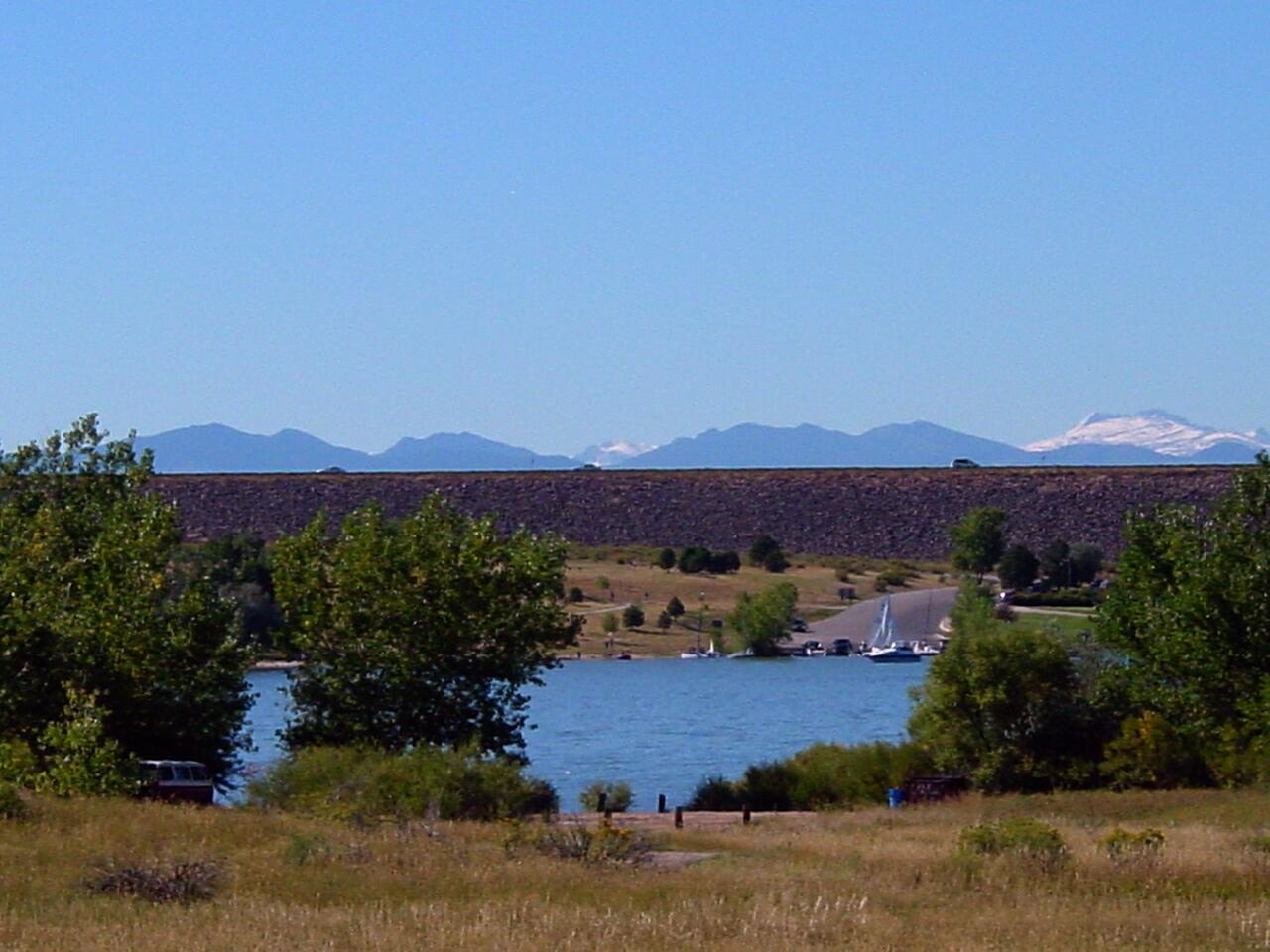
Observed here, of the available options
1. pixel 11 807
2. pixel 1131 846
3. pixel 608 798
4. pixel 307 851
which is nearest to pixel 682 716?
pixel 608 798

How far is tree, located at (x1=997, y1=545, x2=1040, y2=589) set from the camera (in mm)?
121500

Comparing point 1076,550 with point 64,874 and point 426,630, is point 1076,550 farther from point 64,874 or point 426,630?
point 64,874

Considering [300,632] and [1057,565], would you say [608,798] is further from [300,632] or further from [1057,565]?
[1057,565]

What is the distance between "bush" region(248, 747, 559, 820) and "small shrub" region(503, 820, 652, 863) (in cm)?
711

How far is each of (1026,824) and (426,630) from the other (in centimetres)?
2082

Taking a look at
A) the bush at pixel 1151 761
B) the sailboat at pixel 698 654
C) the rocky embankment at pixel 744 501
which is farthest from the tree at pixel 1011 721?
the rocky embankment at pixel 744 501

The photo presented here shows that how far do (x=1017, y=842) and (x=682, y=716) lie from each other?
170ft

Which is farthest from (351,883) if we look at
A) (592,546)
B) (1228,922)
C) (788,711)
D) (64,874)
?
(592,546)

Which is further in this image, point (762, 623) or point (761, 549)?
point (761, 549)

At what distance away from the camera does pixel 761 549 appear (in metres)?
137

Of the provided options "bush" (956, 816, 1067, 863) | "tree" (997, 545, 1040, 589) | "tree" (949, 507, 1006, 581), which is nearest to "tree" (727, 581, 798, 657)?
"tree" (997, 545, 1040, 589)

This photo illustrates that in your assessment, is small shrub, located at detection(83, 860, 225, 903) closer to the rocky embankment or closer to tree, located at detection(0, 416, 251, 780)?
tree, located at detection(0, 416, 251, 780)

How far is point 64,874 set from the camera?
19234 mm

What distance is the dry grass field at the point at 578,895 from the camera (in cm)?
1550
